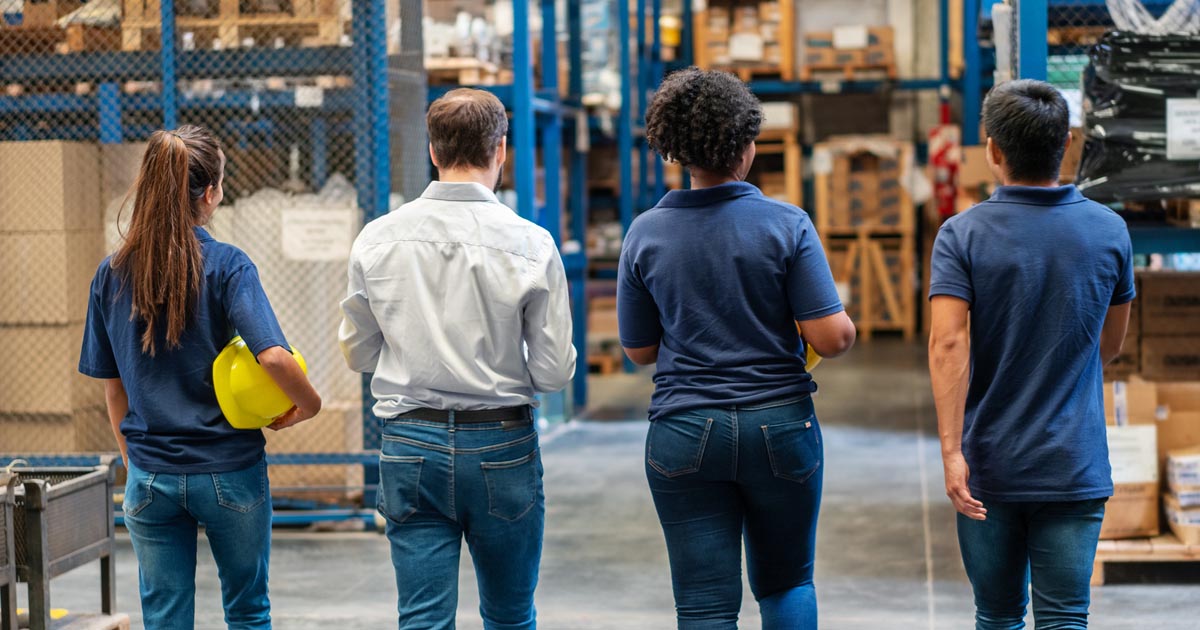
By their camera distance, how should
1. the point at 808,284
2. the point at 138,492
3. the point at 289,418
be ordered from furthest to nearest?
the point at 289,418, the point at 138,492, the point at 808,284

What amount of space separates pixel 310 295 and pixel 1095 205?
4577 mm

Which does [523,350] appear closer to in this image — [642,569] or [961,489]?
[961,489]

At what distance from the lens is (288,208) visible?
670 centimetres

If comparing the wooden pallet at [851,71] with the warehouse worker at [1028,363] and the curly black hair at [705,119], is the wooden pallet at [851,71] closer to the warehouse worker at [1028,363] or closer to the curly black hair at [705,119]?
the warehouse worker at [1028,363]

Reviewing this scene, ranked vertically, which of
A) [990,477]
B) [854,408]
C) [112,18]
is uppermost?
[112,18]

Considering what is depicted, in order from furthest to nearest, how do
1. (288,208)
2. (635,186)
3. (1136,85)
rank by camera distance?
(635,186) → (288,208) → (1136,85)

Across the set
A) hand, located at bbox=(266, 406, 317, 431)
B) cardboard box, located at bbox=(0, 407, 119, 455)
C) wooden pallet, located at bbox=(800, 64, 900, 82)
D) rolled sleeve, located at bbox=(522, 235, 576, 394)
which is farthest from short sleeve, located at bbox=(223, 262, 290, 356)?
wooden pallet, located at bbox=(800, 64, 900, 82)

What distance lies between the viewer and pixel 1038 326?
309cm

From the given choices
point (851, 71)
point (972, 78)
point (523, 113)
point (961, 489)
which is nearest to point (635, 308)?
point (961, 489)

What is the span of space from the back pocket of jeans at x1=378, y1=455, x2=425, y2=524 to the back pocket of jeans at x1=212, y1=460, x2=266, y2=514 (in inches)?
15.1

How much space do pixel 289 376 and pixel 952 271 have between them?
62.0 inches

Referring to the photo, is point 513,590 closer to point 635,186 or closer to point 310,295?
point 310,295

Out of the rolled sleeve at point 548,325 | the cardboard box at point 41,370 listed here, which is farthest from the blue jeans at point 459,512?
the cardboard box at point 41,370

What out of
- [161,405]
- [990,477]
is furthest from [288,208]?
[990,477]
